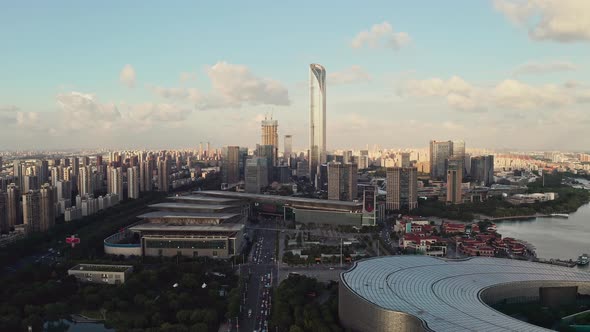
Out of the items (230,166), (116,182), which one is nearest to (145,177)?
(116,182)

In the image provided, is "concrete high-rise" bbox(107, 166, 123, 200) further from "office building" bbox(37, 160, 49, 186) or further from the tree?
the tree

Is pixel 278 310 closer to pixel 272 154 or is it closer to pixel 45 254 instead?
pixel 45 254

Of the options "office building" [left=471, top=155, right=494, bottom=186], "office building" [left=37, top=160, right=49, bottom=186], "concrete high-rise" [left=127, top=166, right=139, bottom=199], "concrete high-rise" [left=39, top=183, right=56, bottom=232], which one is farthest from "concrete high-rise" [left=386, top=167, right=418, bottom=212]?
"office building" [left=37, top=160, right=49, bottom=186]

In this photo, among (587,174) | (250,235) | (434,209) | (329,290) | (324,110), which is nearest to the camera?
(329,290)

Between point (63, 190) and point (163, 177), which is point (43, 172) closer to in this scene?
point (163, 177)

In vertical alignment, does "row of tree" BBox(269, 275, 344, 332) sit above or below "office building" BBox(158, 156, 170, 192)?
below

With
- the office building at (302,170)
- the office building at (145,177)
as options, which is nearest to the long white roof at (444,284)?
the office building at (145,177)

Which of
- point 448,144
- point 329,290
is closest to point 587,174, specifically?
point 448,144
